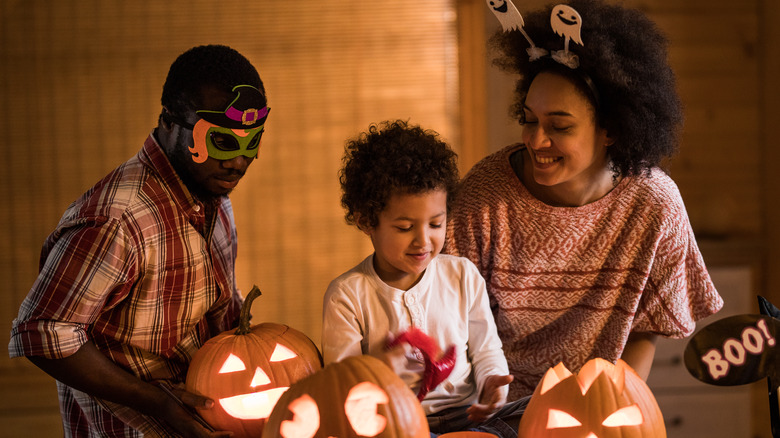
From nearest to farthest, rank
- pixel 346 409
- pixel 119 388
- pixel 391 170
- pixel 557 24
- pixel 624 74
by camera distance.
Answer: pixel 346 409
pixel 119 388
pixel 391 170
pixel 557 24
pixel 624 74

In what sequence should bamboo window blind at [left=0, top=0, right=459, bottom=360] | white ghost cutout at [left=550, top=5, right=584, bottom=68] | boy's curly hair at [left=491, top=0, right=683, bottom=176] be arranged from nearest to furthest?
white ghost cutout at [left=550, top=5, right=584, bottom=68]
boy's curly hair at [left=491, top=0, right=683, bottom=176]
bamboo window blind at [left=0, top=0, right=459, bottom=360]

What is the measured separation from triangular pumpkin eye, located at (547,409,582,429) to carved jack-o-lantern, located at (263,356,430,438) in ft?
0.62

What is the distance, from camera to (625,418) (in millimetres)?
1065

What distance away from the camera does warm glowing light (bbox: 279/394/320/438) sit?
3.32 feet

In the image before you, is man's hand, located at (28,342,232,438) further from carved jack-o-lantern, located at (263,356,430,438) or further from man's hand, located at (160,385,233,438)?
carved jack-o-lantern, located at (263,356,430,438)

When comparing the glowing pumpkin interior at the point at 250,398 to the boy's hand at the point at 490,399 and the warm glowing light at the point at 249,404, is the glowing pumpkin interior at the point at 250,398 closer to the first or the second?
the warm glowing light at the point at 249,404

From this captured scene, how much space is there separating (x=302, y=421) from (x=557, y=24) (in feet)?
3.01

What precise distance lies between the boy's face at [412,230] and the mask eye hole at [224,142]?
0.30 m

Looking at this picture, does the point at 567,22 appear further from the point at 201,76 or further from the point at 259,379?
the point at 259,379

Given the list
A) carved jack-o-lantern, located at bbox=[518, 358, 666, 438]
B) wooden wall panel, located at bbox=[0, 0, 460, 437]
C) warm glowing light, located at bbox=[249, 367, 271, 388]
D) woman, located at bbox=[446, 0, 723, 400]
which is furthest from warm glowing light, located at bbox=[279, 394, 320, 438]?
wooden wall panel, located at bbox=[0, 0, 460, 437]

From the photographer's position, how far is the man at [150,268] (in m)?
1.21

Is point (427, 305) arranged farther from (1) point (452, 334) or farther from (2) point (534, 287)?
(2) point (534, 287)

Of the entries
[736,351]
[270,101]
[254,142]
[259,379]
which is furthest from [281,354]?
[270,101]

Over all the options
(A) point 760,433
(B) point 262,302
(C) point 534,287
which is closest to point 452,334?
(C) point 534,287
